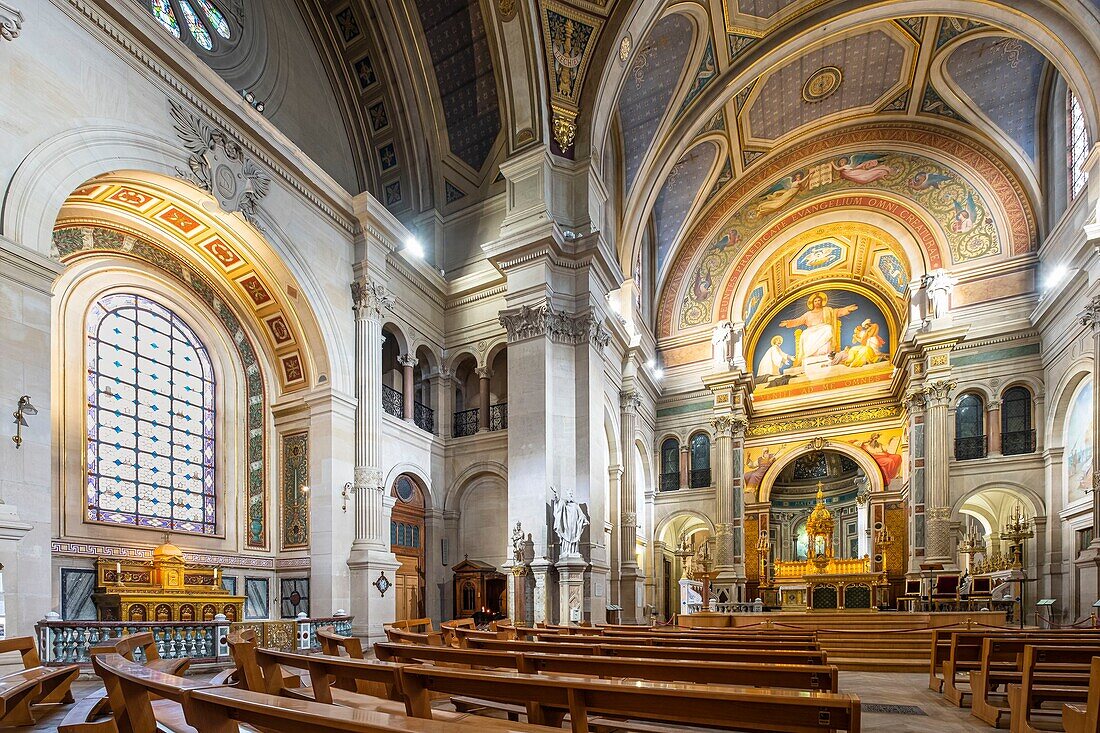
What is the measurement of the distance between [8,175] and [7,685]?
6.34m

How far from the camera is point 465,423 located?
1706 centimetres

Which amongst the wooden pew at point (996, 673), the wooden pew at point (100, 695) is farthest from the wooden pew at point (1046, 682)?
the wooden pew at point (100, 695)

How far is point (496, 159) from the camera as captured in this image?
58.5 ft

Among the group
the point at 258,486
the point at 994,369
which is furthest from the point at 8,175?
the point at 994,369

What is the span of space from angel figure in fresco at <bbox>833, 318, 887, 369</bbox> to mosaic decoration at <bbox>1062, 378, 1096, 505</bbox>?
8737mm

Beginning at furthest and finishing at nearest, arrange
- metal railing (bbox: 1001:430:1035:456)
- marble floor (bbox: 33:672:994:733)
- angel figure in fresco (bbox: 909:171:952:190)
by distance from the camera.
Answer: angel figure in fresco (bbox: 909:171:952:190), metal railing (bbox: 1001:430:1035:456), marble floor (bbox: 33:672:994:733)

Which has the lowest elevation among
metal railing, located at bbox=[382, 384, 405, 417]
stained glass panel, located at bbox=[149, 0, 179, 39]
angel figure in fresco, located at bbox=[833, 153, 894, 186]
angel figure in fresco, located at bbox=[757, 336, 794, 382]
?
metal railing, located at bbox=[382, 384, 405, 417]

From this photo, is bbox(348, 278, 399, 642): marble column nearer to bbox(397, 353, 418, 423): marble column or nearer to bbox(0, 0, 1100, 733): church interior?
bbox(0, 0, 1100, 733): church interior

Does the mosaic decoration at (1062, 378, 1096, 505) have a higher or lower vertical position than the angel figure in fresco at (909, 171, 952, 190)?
lower

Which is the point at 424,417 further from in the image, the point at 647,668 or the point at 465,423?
the point at 647,668

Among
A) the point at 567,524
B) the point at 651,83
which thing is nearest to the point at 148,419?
the point at 567,524

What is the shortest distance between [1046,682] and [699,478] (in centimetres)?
1933

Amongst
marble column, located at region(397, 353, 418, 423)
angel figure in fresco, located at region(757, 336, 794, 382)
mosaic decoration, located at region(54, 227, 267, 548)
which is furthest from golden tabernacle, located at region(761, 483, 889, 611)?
mosaic decoration, located at region(54, 227, 267, 548)

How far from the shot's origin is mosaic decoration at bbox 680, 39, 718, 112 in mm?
17875
